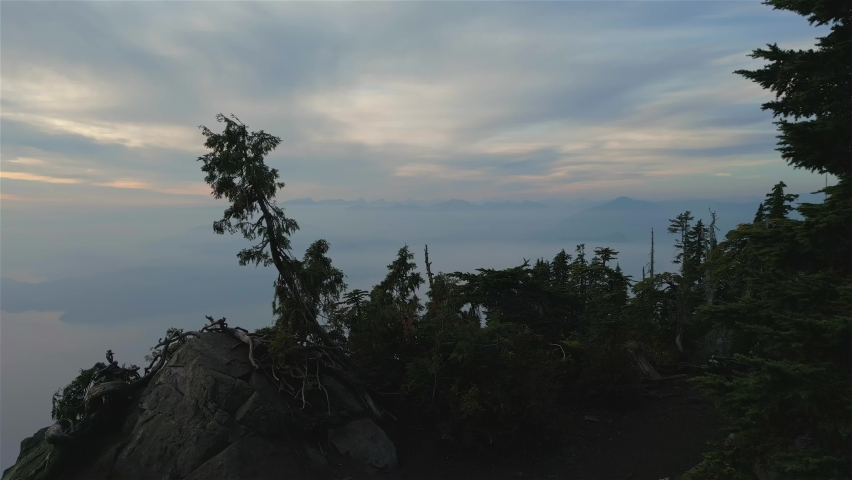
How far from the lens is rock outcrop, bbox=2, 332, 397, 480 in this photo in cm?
1073

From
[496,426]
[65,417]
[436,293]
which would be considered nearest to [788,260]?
[496,426]

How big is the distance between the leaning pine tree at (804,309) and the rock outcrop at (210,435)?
8245 mm

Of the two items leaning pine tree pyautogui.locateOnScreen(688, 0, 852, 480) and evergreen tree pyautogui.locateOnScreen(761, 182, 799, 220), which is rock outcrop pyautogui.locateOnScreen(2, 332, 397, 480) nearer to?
leaning pine tree pyautogui.locateOnScreen(688, 0, 852, 480)

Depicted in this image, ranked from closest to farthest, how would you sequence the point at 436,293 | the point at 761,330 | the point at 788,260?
the point at 761,330
the point at 788,260
the point at 436,293

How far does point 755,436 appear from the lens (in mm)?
7977

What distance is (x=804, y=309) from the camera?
8.04 meters

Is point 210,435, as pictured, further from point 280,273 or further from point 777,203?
point 777,203

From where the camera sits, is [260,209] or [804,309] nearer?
[804,309]

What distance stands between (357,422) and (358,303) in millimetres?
4096

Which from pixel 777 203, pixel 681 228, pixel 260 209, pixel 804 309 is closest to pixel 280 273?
pixel 260 209

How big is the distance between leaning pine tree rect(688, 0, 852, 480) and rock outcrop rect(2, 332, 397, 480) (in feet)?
27.0

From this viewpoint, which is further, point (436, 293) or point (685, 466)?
point (436, 293)

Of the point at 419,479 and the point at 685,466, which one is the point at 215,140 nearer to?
the point at 419,479

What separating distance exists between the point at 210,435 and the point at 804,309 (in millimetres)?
12581
